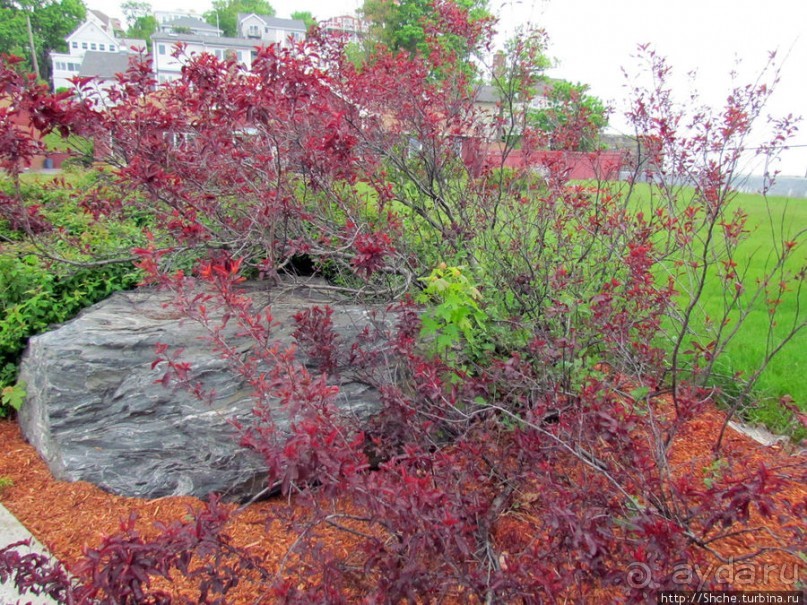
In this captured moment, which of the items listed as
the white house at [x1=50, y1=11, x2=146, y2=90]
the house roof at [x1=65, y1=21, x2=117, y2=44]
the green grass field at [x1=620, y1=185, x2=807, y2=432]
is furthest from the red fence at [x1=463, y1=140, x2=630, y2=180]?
the house roof at [x1=65, y1=21, x2=117, y2=44]

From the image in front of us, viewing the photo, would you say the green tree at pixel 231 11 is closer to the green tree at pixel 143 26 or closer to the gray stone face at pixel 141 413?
the green tree at pixel 143 26

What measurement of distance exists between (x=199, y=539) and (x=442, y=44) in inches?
202

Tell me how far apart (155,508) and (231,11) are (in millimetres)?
88635

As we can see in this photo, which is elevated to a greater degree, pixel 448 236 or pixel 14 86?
pixel 14 86

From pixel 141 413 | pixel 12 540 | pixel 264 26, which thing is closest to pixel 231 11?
pixel 264 26

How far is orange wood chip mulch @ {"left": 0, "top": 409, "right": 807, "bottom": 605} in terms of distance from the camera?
2768mm

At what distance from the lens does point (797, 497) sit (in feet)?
9.98

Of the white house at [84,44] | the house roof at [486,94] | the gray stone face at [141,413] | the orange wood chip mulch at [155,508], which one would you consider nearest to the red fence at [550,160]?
the house roof at [486,94]

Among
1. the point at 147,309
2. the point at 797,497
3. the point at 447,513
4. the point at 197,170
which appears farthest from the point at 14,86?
the point at 797,497

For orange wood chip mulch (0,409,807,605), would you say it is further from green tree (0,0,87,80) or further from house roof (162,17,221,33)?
house roof (162,17,221,33)

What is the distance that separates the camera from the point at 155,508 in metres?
3.30

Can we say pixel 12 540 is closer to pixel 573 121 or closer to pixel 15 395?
pixel 15 395

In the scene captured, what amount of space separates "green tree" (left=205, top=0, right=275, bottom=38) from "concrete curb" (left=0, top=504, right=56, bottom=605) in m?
83.7

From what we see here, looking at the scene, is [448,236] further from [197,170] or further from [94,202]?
[94,202]
